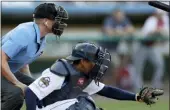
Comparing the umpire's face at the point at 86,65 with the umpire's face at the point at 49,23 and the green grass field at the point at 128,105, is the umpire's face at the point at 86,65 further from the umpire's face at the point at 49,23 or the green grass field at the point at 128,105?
the green grass field at the point at 128,105

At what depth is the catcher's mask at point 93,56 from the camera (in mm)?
5949

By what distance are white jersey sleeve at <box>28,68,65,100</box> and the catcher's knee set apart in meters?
0.26

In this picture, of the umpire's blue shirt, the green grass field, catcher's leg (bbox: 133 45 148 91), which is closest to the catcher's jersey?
the umpire's blue shirt

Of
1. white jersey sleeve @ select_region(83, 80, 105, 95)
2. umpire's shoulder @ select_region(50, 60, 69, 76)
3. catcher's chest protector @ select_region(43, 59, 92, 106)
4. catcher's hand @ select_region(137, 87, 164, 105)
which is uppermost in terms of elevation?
umpire's shoulder @ select_region(50, 60, 69, 76)

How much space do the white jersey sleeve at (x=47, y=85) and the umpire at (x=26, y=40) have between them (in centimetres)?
77

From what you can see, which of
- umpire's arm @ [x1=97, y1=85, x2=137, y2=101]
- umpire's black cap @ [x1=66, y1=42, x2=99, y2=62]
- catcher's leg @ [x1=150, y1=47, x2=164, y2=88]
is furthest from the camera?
catcher's leg @ [x1=150, y1=47, x2=164, y2=88]

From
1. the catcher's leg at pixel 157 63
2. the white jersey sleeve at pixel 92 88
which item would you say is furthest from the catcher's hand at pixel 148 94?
the catcher's leg at pixel 157 63

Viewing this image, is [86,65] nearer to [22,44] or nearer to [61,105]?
[61,105]

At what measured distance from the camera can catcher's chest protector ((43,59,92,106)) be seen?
589 cm

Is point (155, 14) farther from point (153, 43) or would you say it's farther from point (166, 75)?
point (166, 75)

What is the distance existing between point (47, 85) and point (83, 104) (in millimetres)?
399

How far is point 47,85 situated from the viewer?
5.80 meters

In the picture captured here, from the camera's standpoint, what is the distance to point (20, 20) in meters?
14.8

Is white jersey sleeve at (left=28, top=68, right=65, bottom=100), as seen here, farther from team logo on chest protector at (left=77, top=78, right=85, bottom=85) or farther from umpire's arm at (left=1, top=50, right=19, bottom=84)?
umpire's arm at (left=1, top=50, right=19, bottom=84)
